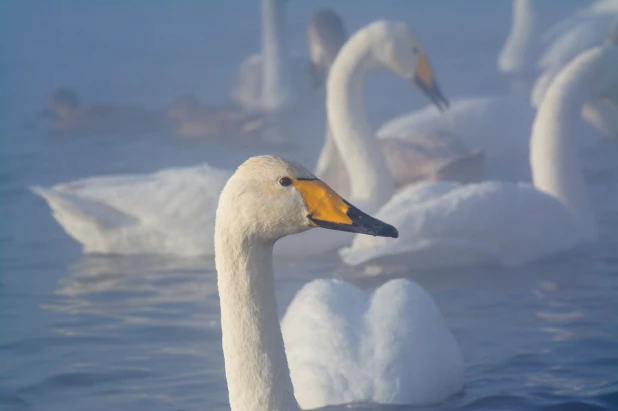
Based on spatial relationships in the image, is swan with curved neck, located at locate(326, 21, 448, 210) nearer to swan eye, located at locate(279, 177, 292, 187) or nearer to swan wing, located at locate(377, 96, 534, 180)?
swan wing, located at locate(377, 96, 534, 180)

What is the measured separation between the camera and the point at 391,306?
5816 mm

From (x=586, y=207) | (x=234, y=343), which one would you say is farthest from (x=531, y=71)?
(x=234, y=343)

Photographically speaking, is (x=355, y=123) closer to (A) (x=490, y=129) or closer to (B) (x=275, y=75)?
(A) (x=490, y=129)

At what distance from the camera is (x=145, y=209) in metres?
Result: 8.71

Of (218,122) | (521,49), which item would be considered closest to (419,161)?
(218,122)

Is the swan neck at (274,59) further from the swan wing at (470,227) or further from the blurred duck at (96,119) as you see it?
the swan wing at (470,227)

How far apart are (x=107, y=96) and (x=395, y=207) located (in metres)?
12.8

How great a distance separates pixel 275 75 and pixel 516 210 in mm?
8319

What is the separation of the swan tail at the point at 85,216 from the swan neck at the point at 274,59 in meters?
6.97

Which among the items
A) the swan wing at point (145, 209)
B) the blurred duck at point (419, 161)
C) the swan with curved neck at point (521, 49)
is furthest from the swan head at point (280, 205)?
the swan with curved neck at point (521, 49)

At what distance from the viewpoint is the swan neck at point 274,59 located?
15625 millimetres

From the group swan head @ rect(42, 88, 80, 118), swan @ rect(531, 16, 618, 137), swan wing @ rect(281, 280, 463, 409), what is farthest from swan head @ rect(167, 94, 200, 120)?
swan wing @ rect(281, 280, 463, 409)

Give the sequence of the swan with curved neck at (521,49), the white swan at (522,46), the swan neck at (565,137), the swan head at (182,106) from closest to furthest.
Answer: the swan neck at (565,137) < the swan head at (182,106) < the white swan at (522,46) < the swan with curved neck at (521,49)

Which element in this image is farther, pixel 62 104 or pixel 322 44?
pixel 62 104
